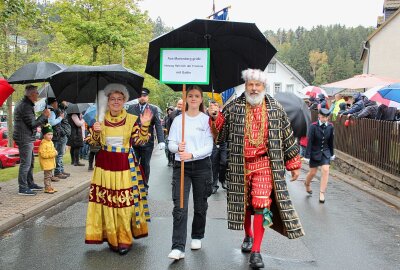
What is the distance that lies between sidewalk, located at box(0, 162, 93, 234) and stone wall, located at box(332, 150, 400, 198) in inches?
267

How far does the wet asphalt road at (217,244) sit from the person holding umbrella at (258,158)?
0.50m

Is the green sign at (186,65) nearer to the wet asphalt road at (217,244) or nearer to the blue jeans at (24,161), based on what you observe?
the wet asphalt road at (217,244)

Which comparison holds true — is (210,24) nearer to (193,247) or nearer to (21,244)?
(193,247)

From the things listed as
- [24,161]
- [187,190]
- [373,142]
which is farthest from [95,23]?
[187,190]

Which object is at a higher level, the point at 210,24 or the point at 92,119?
the point at 210,24

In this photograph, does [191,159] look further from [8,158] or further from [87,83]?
[8,158]

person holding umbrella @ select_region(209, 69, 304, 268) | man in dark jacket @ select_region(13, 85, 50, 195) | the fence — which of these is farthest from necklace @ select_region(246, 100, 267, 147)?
the fence

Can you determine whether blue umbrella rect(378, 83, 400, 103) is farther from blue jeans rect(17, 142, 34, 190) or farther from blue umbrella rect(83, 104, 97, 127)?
blue jeans rect(17, 142, 34, 190)

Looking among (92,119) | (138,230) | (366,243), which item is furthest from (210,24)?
(366,243)

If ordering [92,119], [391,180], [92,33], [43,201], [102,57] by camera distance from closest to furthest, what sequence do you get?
[92,119] < [43,201] < [391,180] < [92,33] < [102,57]

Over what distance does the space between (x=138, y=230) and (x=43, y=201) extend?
3.22 m

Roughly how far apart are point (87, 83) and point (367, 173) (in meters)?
8.35

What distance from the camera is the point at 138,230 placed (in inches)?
215

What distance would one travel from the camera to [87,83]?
5.99 m
